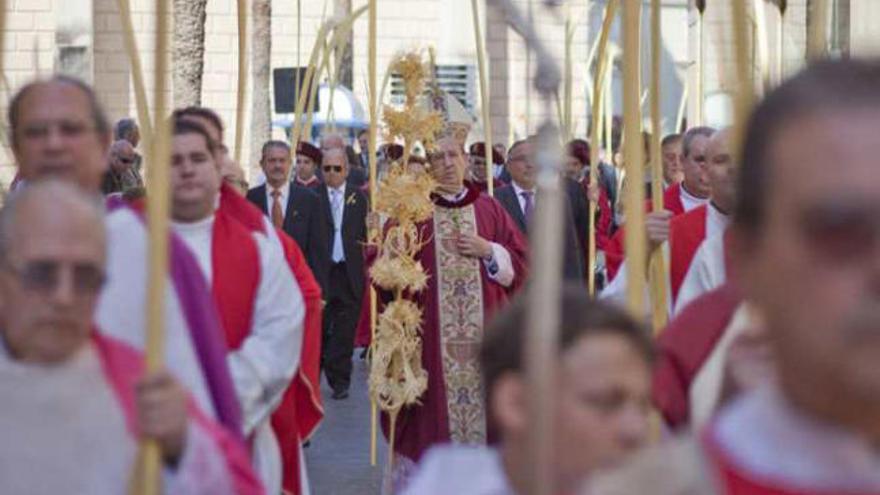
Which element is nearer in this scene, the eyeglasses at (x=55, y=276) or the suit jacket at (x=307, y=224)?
the eyeglasses at (x=55, y=276)

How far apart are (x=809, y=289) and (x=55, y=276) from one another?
1.54m

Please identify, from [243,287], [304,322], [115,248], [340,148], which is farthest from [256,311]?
[340,148]

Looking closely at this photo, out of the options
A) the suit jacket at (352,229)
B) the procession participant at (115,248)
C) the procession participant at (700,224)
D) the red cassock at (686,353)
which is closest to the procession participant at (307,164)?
the suit jacket at (352,229)

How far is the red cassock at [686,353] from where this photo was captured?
3.34 m

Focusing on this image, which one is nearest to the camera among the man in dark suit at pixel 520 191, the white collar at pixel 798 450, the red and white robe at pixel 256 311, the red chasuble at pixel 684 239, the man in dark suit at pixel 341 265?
the white collar at pixel 798 450

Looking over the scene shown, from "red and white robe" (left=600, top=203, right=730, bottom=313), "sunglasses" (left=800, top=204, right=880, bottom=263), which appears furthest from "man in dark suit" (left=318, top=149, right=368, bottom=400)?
"sunglasses" (left=800, top=204, right=880, bottom=263)

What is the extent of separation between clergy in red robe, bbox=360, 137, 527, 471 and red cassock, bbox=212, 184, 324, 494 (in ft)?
7.46

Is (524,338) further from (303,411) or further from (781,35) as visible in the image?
(303,411)

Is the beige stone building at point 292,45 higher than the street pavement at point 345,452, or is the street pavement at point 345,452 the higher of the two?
the beige stone building at point 292,45

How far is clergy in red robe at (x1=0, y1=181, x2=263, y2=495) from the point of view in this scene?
9.98 ft

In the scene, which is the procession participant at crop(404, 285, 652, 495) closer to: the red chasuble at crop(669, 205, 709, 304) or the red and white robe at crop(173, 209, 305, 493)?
the red and white robe at crop(173, 209, 305, 493)

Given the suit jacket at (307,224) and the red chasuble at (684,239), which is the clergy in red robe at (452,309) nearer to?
the red chasuble at (684,239)

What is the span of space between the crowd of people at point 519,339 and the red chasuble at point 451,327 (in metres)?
2.83

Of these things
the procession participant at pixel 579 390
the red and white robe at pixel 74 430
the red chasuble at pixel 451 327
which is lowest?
the red chasuble at pixel 451 327
